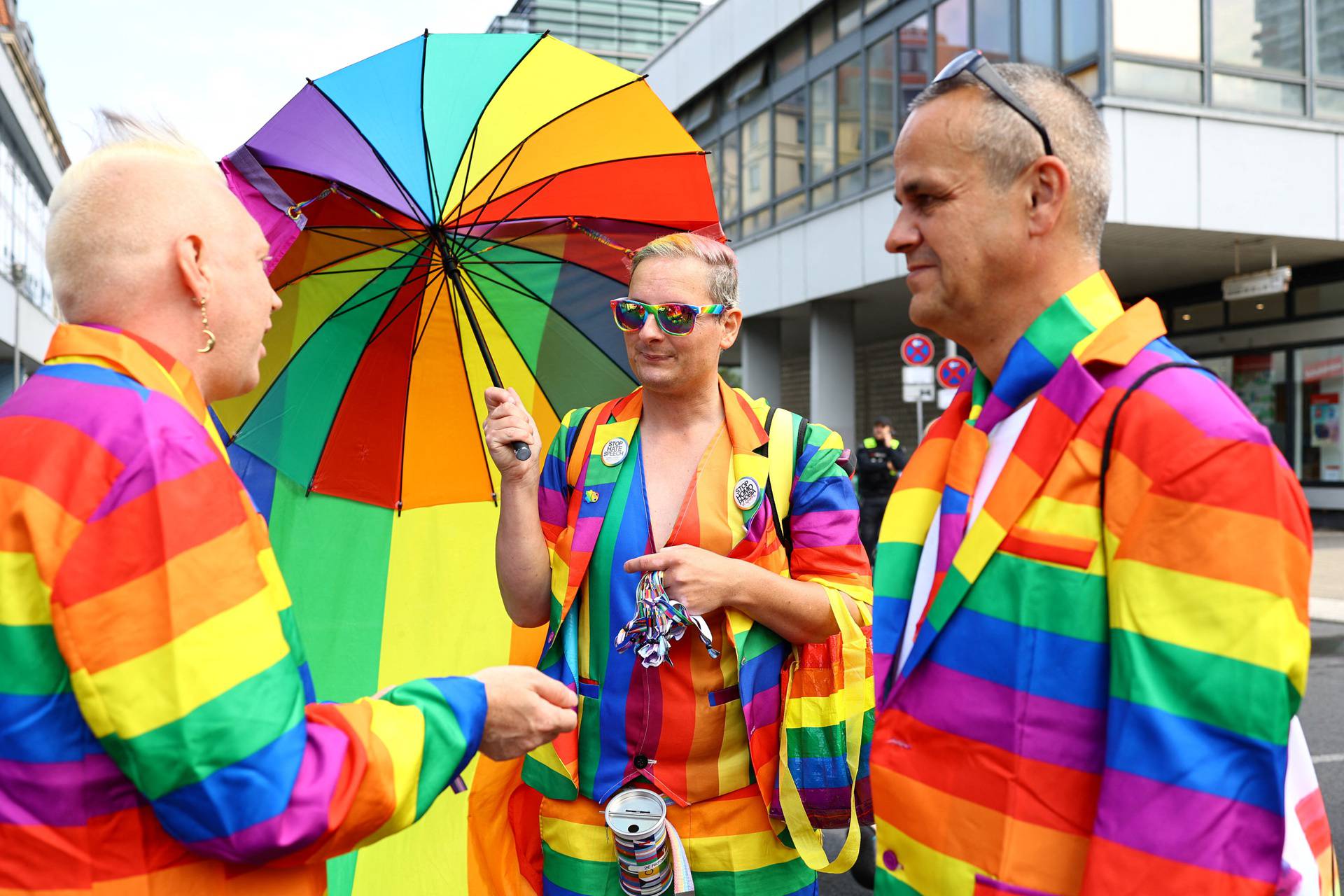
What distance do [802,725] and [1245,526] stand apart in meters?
1.32

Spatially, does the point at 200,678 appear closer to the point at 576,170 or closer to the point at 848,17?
the point at 576,170

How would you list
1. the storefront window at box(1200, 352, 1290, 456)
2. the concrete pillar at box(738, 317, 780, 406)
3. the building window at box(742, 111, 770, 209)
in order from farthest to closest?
the concrete pillar at box(738, 317, 780, 406) → the building window at box(742, 111, 770, 209) → the storefront window at box(1200, 352, 1290, 456)

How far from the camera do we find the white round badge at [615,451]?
8.30 feet

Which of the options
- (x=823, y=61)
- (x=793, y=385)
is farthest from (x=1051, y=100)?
(x=793, y=385)

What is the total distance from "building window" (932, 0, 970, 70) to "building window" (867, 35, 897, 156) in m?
1.08

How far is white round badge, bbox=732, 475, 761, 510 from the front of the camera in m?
2.46

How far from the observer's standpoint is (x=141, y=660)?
1.30m

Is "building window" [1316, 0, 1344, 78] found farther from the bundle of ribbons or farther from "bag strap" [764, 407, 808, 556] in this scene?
the bundle of ribbons

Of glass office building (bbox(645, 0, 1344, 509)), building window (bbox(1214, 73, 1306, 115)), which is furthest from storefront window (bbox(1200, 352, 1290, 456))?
building window (bbox(1214, 73, 1306, 115))

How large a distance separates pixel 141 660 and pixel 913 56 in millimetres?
17566

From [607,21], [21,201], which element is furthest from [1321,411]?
[607,21]

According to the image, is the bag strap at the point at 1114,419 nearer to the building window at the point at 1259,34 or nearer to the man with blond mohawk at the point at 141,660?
the man with blond mohawk at the point at 141,660

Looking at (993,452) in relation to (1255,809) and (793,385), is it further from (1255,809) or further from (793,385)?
(793,385)

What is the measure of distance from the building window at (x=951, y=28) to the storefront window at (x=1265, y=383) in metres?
6.49
